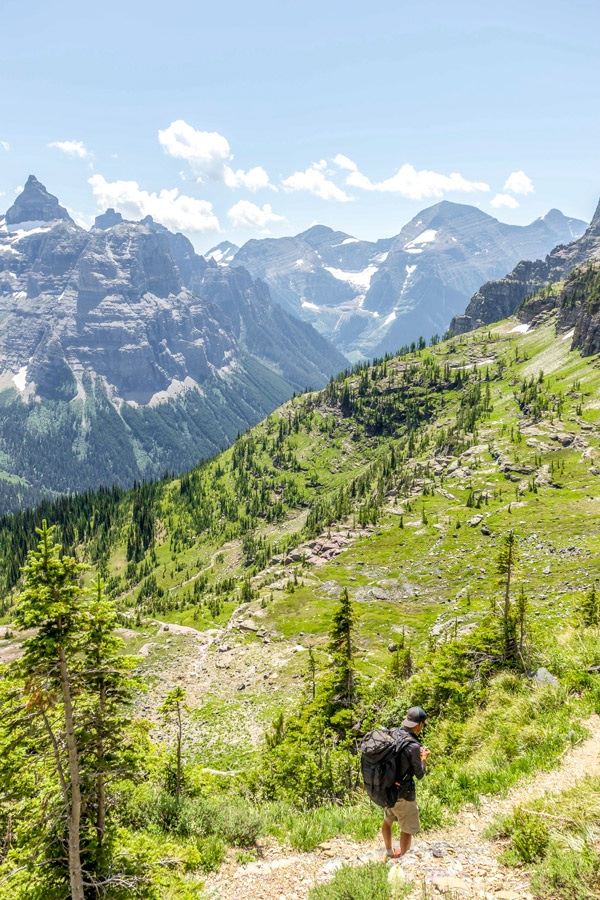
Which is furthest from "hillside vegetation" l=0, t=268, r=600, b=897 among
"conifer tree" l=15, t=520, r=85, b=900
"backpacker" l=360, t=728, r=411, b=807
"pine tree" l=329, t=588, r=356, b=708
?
"conifer tree" l=15, t=520, r=85, b=900

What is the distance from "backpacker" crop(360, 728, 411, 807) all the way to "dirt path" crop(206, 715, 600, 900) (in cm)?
206

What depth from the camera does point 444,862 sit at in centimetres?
1188

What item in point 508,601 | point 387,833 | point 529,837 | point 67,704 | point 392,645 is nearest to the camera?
point 529,837

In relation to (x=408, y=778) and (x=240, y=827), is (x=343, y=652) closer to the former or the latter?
(x=240, y=827)

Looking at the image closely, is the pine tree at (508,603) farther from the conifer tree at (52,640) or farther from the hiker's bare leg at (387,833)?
the conifer tree at (52,640)

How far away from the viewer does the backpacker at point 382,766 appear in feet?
36.2

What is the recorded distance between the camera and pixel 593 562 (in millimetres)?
93938

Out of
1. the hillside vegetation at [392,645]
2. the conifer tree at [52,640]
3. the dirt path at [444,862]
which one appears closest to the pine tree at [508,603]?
the hillside vegetation at [392,645]

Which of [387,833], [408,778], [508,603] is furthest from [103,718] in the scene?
[508,603]

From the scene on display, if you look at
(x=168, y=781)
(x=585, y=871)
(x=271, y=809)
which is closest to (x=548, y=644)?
(x=271, y=809)

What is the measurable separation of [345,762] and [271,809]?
16.4m

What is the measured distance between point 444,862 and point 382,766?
3.48 m

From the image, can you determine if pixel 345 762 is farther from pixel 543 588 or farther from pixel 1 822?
pixel 543 588

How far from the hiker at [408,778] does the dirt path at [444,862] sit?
0.64m
